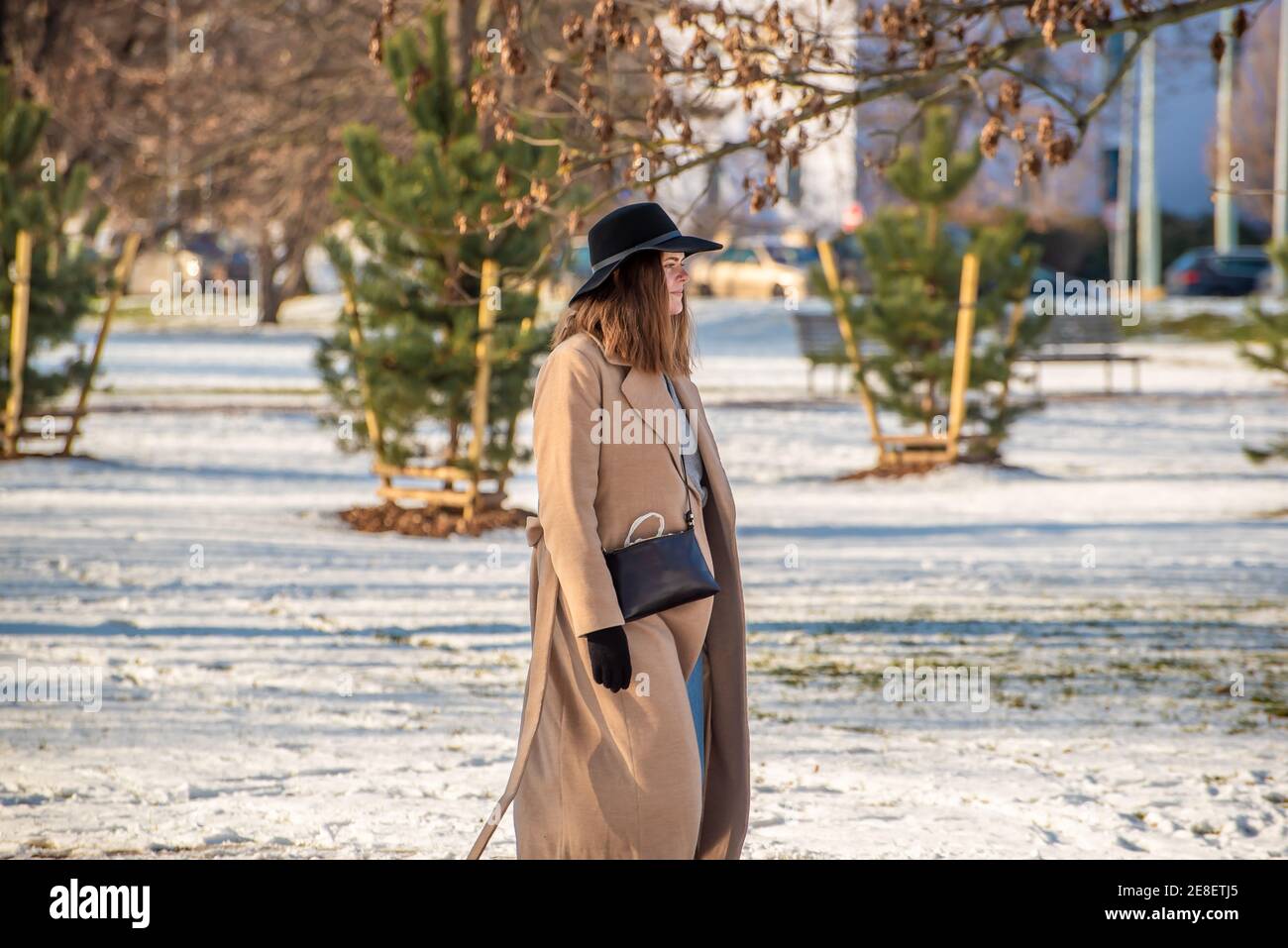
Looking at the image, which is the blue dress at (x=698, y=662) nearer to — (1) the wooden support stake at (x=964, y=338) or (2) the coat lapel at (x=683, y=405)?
(2) the coat lapel at (x=683, y=405)

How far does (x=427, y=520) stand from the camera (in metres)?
13.0

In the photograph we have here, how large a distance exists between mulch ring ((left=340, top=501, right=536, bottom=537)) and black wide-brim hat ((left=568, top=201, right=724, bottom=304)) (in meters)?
8.22

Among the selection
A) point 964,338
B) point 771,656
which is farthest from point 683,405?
point 964,338

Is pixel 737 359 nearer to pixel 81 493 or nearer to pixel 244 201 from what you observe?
pixel 244 201

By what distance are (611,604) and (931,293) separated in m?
12.1

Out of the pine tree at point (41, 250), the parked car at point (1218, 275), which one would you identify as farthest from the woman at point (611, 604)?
the parked car at point (1218, 275)

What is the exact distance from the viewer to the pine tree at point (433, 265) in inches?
474

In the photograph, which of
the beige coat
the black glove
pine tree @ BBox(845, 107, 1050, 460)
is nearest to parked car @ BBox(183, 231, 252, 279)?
pine tree @ BBox(845, 107, 1050, 460)

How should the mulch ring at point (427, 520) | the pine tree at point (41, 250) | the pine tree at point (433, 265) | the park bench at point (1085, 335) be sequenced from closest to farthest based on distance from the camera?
the pine tree at point (433, 265) < the mulch ring at point (427, 520) < the pine tree at point (41, 250) < the park bench at point (1085, 335)

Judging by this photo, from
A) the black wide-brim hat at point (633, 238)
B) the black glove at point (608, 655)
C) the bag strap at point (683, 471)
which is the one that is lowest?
the black glove at point (608, 655)

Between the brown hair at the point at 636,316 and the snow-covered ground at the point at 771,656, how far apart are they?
1750 mm

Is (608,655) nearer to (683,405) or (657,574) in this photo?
(657,574)
